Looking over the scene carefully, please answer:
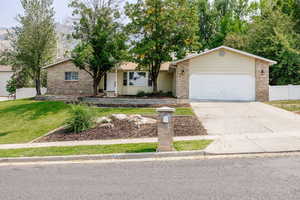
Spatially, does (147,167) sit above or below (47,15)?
below

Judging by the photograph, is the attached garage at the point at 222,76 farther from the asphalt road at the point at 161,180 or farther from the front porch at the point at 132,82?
the asphalt road at the point at 161,180

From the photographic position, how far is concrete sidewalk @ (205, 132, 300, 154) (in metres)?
7.89

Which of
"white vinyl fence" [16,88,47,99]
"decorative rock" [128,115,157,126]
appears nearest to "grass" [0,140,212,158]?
"decorative rock" [128,115,157,126]

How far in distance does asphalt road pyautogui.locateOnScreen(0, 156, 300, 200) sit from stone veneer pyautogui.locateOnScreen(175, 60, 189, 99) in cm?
1429

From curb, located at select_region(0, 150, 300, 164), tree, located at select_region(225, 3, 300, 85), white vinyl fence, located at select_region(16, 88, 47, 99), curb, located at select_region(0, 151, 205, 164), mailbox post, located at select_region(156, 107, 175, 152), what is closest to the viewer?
curb, located at select_region(0, 150, 300, 164)

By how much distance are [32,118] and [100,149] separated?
9297mm

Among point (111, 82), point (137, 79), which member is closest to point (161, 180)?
point (137, 79)

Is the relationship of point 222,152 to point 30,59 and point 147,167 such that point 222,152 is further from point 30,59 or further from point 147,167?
point 30,59

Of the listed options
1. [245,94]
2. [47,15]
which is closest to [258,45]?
[245,94]

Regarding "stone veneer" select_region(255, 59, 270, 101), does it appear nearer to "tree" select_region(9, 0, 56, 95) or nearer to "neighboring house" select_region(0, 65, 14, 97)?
"tree" select_region(9, 0, 56, 95)

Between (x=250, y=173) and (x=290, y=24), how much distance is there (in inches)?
1022

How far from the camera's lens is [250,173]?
5.91 meters

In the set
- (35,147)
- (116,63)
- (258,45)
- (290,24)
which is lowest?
(35,147)

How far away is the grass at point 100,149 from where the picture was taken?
850 centimetres
